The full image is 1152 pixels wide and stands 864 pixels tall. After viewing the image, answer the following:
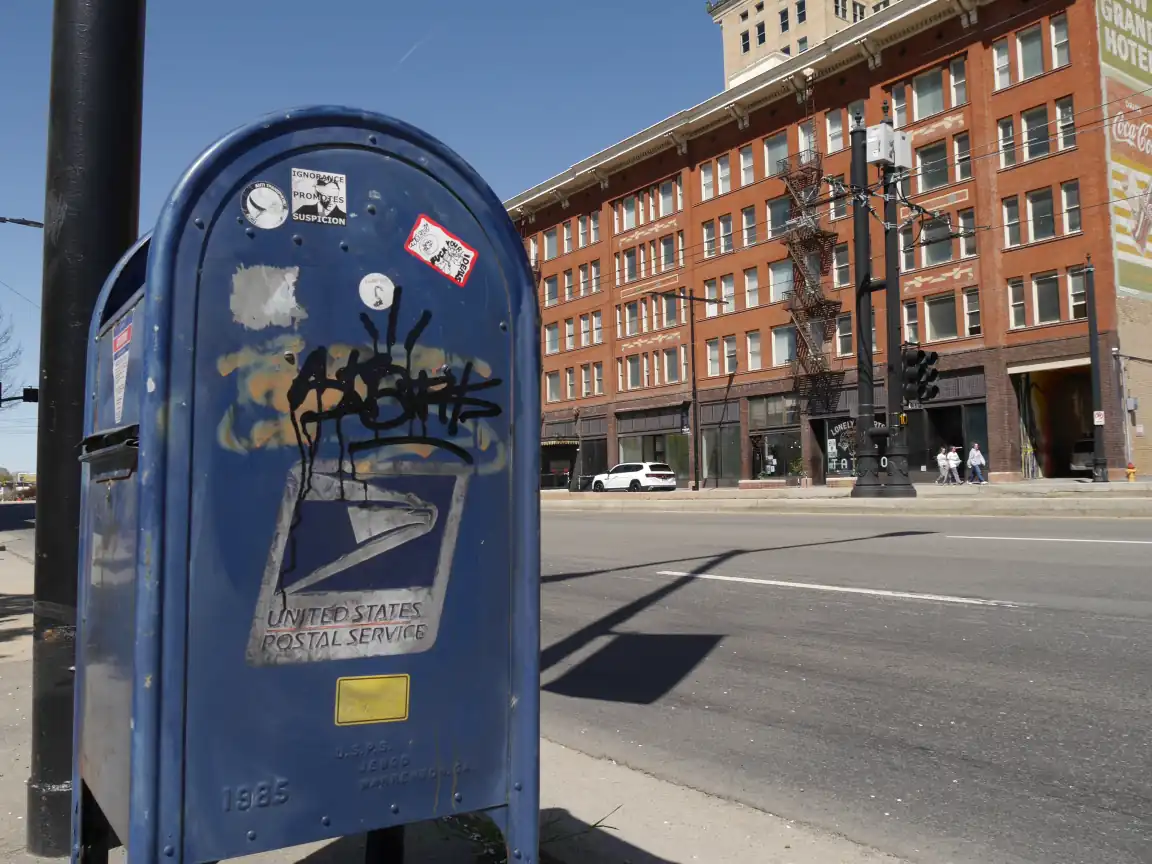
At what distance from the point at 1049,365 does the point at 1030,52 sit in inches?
437

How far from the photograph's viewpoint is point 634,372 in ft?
169

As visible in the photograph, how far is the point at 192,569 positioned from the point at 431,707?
0.63m

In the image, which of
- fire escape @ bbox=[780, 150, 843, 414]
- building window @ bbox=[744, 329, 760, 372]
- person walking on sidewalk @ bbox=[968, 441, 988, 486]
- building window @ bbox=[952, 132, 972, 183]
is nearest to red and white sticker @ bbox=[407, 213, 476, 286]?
person walking on sidewalk @ bbox=[968, 441, 988, 486]

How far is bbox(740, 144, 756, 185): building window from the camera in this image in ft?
147

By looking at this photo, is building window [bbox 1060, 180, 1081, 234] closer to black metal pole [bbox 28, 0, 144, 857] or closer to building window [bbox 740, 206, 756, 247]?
building window [bbox 740, 206, 756, 247]

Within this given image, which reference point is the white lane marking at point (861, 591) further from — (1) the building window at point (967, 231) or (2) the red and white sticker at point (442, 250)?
(1) the building window at point (967, 231)

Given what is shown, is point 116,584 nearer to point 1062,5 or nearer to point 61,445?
point 61,445

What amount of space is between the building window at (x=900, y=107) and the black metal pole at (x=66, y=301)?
39.2m

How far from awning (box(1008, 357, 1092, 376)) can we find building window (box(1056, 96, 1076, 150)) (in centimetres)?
722

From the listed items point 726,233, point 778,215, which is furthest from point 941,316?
point 726,233

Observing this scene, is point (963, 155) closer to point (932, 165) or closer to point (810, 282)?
point (932, 165)

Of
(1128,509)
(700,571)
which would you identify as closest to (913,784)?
(700,571)

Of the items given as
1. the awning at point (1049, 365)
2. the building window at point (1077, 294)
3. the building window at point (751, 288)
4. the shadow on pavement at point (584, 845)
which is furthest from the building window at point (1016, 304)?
the shadow on pavement at point (584, 845)

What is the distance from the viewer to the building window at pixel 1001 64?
35.3 meters
